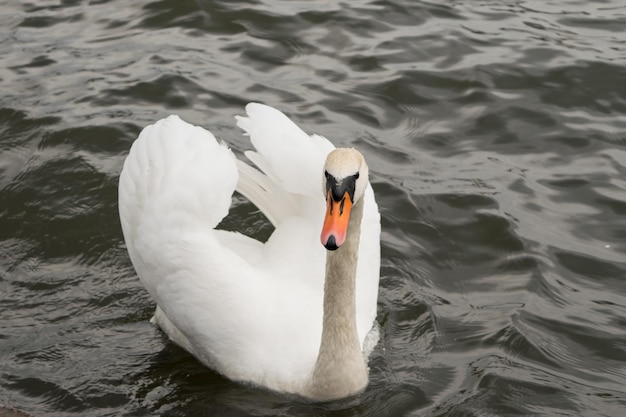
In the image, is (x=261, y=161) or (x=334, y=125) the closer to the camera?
(x=261, y=161)

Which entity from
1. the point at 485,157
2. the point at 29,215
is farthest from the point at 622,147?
the point at 29,215

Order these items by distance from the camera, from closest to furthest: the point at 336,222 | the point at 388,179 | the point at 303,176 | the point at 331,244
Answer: the point at 331,244
the point at 336,222
the point at 303,176
the point at 388,179

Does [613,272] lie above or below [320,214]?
below

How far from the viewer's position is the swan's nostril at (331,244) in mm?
5047

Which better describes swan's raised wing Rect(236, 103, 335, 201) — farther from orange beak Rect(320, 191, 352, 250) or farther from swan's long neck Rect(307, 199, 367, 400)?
orange beak Rect(320, 191, 352, 250)

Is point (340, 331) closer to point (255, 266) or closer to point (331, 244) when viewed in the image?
point (255, 266)

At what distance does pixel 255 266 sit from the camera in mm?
6543

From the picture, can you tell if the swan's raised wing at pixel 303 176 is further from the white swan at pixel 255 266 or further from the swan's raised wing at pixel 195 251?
the swan's raised wing at pixel 195 251

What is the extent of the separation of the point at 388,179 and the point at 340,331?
2684 millimetres

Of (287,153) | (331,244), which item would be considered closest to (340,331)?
(331,244)

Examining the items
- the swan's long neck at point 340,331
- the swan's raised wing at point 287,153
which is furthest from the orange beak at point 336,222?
the swan's raised wing at point 287,153

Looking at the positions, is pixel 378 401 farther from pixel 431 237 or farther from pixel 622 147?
pixel 622 147

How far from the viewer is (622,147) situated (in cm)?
884

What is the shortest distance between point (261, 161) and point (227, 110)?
9.10ft
